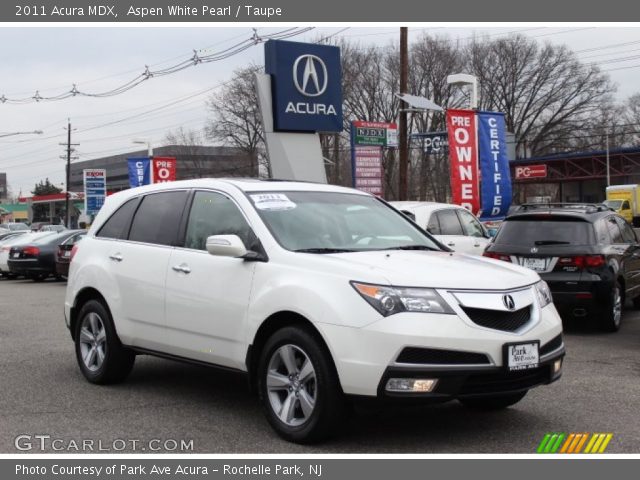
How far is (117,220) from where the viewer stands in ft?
24.7

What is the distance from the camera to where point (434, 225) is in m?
13.4

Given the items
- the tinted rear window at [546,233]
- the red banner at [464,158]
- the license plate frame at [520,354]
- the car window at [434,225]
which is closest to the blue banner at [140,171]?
the red banner at [464,158]

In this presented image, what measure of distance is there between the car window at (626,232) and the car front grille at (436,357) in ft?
24.4

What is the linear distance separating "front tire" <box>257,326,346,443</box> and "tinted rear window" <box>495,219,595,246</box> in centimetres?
613

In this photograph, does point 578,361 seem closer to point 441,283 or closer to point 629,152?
point 441,283

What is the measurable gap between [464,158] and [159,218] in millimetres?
11762

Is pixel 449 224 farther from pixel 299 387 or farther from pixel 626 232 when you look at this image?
pixel 299 387

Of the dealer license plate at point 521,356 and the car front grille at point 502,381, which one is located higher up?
the dealer license plate at point 521,356

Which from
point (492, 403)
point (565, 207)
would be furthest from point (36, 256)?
point (492, 403)

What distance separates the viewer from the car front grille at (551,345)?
211 inches

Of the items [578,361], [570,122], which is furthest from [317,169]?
[570,122]

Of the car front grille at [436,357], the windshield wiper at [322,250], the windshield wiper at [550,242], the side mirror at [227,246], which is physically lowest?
the car front grille at [436,357]

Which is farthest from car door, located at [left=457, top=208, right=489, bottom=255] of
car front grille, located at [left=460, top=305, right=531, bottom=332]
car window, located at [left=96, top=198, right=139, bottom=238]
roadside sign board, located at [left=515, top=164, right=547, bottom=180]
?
roadside sign board, located at [left=515, top=164, right=547, bottom=180]

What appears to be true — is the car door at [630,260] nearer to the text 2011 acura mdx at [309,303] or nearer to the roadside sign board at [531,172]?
the text 2011 acura mdx at [309,303]
